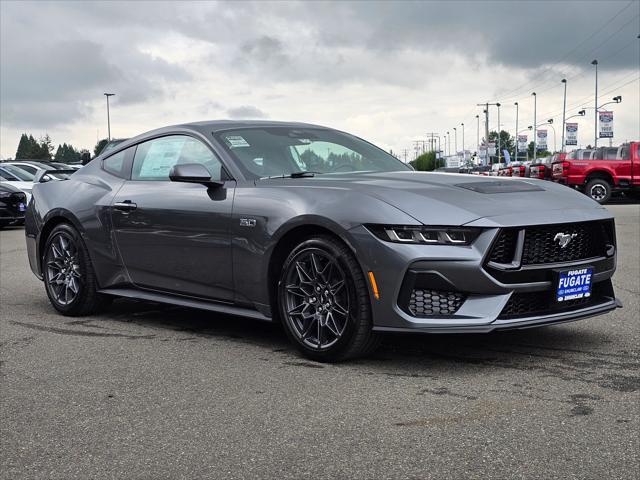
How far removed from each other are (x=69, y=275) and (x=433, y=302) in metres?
3.31

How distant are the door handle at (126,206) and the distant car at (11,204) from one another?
1254 cm

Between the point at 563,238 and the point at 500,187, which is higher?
the point at 500,187

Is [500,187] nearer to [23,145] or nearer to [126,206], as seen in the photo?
[126,206]

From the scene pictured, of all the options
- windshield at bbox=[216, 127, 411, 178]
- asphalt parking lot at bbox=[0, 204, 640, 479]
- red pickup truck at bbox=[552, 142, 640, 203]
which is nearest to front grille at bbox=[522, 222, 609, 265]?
asphalt parking lot at bbox=[0, 204, 640, 479]

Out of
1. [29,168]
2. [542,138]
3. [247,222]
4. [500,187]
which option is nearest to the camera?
[500,187]

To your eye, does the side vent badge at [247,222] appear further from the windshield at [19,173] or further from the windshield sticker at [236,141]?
the windshield at [19,173]

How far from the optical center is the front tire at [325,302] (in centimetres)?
468

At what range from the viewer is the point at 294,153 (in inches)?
226

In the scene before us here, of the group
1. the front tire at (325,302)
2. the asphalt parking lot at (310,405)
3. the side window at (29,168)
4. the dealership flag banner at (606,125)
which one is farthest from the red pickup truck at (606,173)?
the dealership flag banner at (606,125)

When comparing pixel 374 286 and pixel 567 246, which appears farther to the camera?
pixel 567 246

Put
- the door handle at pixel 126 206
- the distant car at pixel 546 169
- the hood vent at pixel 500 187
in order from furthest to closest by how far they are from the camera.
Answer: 1. the distant car at pixel 546 169
2. the door handle at pixel 126 206
3. the hood vent at pixel 500 187

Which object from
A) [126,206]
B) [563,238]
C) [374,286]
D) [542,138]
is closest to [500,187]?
[563,238]

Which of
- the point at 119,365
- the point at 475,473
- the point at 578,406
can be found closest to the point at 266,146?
the point at 119,365

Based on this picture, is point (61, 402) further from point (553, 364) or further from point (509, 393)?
point (553, 364)
